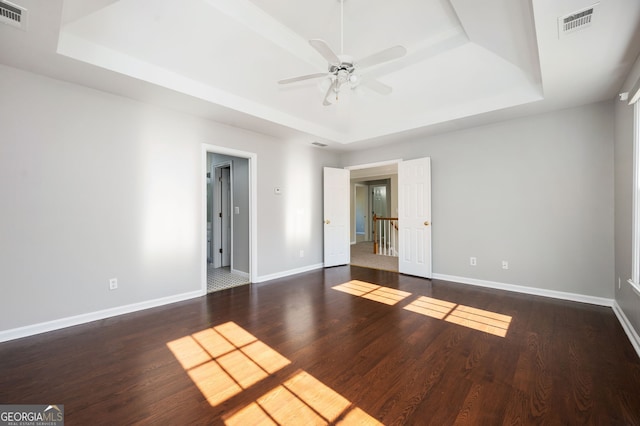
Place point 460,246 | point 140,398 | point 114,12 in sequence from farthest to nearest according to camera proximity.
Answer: point 460,246 → point 114,12 → point 140,398

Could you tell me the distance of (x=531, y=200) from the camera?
3799mm

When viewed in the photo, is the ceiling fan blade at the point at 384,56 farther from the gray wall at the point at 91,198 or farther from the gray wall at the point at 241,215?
the gray wall at the point at 241,215

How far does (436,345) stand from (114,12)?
4220 mm

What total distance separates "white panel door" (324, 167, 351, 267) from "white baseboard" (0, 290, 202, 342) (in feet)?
9.65

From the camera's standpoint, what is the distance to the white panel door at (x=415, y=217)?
4723mm

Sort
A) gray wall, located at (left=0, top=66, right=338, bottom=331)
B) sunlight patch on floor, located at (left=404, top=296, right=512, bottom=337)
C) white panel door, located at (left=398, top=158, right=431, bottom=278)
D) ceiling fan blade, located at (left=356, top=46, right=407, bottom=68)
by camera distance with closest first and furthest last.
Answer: ceiling fan blade, located at (left=356, top=46, right=407, bottom=68) → gray wall, located at (left=0, top=66, right=338, bottom=331) → sunlight patch on floor, located at (left=404, top=296, right=512, bottom=337) → white panel door, located at (left=398, top=158, right=431, bottom=278)

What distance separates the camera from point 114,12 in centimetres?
238

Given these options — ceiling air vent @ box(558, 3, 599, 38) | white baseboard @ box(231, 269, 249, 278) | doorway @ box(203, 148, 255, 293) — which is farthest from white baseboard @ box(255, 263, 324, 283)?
ceiling air vent @ box(558, 3, 599, 38)

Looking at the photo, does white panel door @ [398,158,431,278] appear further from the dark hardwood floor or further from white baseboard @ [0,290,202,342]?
white baseboard @ [0,290,202,342]

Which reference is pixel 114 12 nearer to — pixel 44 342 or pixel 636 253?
pixel 44 342

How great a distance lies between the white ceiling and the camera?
7.08 feet

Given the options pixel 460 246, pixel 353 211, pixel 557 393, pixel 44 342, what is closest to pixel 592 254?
pixel 460 246

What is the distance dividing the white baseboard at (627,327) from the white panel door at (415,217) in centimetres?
221

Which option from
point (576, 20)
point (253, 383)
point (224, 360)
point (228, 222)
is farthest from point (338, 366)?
point (228, 222)
